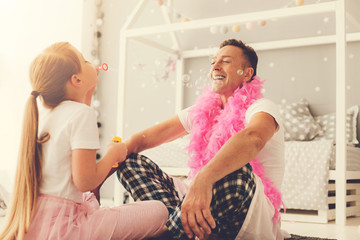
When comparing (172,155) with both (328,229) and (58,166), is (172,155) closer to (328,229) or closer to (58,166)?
(328,229)

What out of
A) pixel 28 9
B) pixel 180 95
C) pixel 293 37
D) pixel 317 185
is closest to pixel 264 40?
→ pixel 293 37

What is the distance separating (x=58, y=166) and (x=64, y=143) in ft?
0.20

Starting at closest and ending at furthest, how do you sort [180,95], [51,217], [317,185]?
[51,217] → [317,185] → [180,95]

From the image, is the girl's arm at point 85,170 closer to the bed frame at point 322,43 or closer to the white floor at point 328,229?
the white floor at point 328,229

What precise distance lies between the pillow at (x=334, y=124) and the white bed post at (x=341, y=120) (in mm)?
556

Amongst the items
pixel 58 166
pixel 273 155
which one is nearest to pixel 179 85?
pixel 273 155

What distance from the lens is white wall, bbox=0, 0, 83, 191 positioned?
3.24 m

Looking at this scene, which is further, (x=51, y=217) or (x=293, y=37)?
(x=293, y=37)

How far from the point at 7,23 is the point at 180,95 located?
56.3 inches

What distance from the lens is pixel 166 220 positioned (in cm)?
128

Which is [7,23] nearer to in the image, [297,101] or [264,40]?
[264,40]

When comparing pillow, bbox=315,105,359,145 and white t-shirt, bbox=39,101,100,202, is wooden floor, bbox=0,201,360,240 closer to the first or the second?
pillow, bbox=315,105,359,145

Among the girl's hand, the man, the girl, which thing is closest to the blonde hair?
the girl

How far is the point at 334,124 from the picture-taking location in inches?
106
